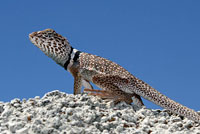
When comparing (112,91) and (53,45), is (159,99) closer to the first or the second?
(112,91)

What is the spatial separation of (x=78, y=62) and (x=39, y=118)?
255 cm

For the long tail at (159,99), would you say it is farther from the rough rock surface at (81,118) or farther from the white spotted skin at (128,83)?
the rough rock surface at (81,118)

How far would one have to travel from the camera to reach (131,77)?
337 inches

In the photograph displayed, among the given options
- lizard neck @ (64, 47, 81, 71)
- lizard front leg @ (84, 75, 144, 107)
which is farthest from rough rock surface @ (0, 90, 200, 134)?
lizard neck @ (64, 47, 81, 71)

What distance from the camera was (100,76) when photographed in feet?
27.7

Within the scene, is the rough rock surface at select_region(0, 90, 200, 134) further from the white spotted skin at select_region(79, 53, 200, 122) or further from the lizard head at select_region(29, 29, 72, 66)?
the lizard head at select_region(29, 29, 72, 66)

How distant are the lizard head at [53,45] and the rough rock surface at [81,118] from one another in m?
1.01

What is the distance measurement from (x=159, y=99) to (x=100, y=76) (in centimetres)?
137

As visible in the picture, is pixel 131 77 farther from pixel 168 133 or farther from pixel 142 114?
pixel 168 133

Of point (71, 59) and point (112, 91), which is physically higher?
point (71, 59)

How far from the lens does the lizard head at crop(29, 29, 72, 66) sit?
898 cm

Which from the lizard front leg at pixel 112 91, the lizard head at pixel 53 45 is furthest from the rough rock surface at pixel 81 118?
the lizard head at pixel 53 45

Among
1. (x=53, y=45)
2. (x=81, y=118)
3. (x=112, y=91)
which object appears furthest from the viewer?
(x=53, y=45)

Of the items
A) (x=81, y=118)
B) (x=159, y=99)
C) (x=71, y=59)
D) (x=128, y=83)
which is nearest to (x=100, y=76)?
(x=128, y=83)
